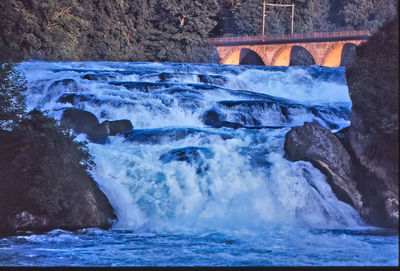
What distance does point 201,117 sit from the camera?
7.66 m

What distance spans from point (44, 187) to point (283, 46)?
772 centimetres

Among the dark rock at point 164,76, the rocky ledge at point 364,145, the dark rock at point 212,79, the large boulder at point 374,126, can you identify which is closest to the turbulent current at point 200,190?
the rocky ledge at point 364,145

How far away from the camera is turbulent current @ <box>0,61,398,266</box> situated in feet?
13.2

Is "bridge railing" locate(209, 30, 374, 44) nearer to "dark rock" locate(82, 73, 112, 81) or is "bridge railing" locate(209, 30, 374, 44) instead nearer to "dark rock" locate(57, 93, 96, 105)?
"dark rock" locate(82, 73, 112, 81)

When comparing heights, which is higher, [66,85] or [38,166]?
[66,85]

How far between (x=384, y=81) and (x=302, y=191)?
5.27 ft

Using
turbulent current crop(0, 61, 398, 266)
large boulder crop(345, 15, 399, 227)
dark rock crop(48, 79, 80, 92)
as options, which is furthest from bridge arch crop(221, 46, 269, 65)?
large boulder crop(345, 15, 399, 227)

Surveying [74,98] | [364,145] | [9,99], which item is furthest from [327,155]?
[74,98]

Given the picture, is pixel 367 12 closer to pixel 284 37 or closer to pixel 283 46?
pixel 284 37

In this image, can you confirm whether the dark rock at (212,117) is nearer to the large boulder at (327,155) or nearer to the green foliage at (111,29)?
the green foliage at (111,29)

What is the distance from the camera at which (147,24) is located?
34.6 feet

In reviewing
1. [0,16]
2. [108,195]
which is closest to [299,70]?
[0,16]

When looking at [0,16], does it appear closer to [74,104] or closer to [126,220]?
[74,104]

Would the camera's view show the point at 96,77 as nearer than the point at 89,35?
Yes
